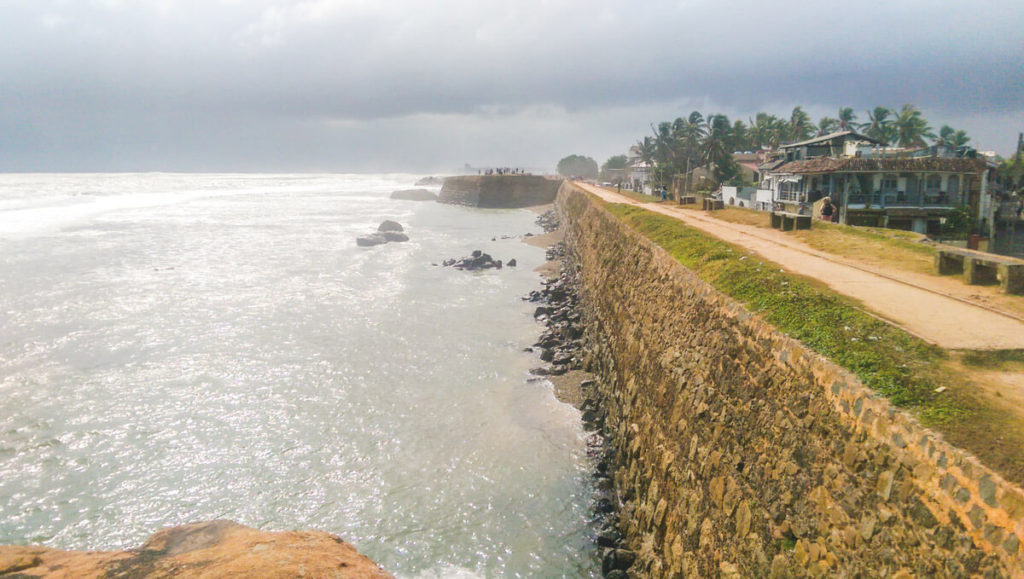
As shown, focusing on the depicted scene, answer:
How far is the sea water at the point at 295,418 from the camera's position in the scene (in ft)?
45.4

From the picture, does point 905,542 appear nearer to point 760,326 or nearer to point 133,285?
point 760,326

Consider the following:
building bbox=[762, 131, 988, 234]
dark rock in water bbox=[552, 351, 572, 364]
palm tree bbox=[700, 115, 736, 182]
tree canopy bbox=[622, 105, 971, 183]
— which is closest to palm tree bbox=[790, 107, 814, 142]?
tree canopy bbox=[622, 105, 971, 183]

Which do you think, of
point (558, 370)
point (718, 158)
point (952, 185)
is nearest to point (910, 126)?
point (718, 158)

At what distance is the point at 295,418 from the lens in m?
19.2

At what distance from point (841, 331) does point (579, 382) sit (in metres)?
13.0

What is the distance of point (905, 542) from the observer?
5934 mm

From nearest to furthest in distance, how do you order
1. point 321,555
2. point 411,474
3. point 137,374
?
point 321,555
point 411,474
point 137,374

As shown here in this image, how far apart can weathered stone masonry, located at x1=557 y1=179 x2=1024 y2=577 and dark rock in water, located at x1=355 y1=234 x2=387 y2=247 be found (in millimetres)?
46463

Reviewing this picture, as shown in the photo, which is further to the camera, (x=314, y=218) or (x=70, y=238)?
(x=314, y=218)

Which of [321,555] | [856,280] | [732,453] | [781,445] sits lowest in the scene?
[321,555]

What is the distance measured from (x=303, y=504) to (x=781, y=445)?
1191 cm

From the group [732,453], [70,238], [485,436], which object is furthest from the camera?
[70,238]

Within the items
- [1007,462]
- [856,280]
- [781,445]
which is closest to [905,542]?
[1007,462]

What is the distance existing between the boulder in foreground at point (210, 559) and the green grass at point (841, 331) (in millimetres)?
7891
